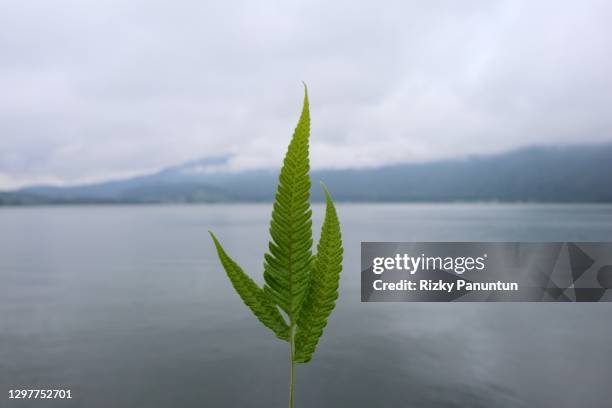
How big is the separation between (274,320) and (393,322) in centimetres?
2482

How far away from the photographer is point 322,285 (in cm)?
186

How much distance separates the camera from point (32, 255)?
67062 millimetres

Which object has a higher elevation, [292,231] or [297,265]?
[292,231]

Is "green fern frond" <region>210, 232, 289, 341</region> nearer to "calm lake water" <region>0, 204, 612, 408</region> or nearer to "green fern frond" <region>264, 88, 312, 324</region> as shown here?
"green fern frond" <region>264, 88, 312, 324</region>

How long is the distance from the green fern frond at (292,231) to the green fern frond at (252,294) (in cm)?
4

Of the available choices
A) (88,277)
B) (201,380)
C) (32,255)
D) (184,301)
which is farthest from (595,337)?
(32,255)

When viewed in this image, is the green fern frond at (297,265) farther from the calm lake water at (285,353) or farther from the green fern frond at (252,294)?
the calm lake water at (285,353)

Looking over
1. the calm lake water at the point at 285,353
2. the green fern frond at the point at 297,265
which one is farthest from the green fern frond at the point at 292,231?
the calm lake water at the point at 285,353

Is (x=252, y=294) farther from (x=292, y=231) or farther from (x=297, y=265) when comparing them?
(x=292, y=231)

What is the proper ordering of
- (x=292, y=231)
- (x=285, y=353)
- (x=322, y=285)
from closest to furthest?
(x=292, y=231), (x=322, y=285), (x=285, y=353)

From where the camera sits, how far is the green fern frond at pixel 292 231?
1654 millimetres

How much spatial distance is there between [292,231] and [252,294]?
1.27 ft

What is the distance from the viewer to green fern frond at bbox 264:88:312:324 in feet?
5.43

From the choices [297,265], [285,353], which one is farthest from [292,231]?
[285,353]
